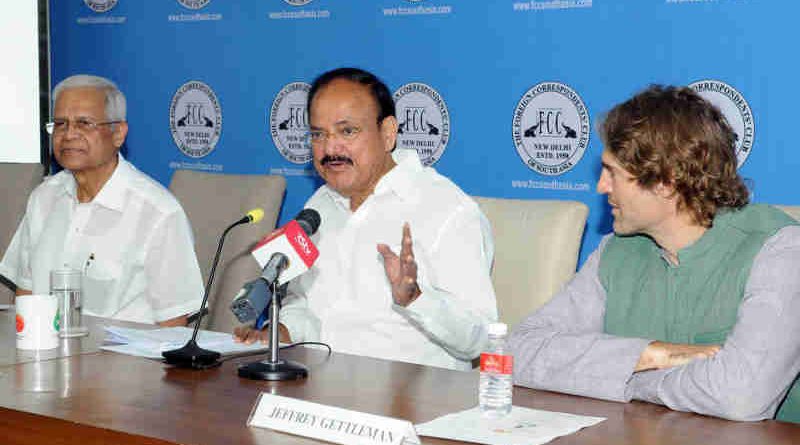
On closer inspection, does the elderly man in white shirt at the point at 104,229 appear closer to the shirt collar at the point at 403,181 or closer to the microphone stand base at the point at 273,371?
the shirt collar at the point at 403,181

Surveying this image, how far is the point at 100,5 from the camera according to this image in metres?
5.37

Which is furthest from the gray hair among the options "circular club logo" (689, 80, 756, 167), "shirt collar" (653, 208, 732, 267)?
"shirt collar" (653, 208, 732, 267)

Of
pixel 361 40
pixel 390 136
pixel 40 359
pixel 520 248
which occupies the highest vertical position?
pixel 361 40

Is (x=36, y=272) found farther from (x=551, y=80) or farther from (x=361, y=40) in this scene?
(x=551, y=80)

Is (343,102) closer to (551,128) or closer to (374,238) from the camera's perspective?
(374,238)

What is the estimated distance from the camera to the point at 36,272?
3672 millimetres

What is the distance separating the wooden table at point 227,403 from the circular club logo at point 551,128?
160cm

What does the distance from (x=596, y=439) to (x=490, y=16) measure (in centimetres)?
250

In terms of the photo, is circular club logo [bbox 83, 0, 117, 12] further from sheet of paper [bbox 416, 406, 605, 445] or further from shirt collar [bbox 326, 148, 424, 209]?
sheet of paper [bbox 416, 406, 605, 445]

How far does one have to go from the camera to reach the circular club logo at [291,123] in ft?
15.0

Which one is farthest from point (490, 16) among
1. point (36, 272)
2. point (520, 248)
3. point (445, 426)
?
point (445, 426)

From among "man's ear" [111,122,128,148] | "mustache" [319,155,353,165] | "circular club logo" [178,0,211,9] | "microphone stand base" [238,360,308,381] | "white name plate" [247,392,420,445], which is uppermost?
"circular club logo" [178,0,211,9]

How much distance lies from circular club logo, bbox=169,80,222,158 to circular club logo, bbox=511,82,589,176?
165 centimetres

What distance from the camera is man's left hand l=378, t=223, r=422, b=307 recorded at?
7.80ft
